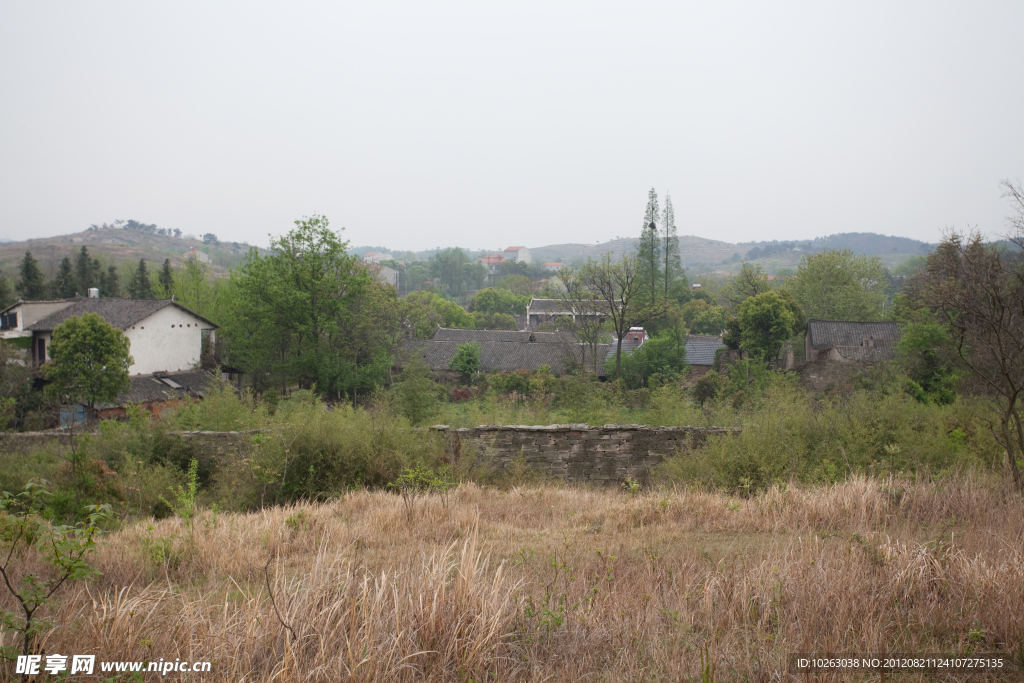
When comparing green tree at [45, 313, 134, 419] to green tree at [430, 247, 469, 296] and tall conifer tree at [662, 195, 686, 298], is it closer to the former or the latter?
tall conifer tree at [662, 195, 686, 298]

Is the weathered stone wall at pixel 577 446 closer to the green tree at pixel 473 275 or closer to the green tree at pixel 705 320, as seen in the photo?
the green tree at pixel 705 320

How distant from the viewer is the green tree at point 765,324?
3656 centimetres

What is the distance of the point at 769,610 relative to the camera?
338 centimetres

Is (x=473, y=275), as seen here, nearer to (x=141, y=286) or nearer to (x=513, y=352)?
(x=141, y=286)

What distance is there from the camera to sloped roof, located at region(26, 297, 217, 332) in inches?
1155

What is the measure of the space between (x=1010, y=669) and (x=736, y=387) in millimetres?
26536

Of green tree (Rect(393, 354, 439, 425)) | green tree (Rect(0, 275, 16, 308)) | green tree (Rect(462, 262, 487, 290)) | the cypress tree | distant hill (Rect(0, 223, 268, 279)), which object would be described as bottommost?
green tree (Rect(393, 354, 439, 425))

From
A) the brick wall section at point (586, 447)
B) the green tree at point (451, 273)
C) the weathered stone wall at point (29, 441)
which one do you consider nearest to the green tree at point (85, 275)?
the weathered stone wall at point (29, 441)

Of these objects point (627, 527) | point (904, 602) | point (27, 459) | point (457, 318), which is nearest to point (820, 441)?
point (627, 527)

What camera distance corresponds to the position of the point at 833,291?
4672 cm

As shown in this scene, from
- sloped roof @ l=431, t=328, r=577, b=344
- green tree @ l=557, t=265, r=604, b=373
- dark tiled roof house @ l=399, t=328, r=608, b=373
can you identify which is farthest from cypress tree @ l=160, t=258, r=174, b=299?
green tree @ l=557, t=265, r=604, b=373

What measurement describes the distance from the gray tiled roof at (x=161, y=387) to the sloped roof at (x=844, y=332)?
110 ft

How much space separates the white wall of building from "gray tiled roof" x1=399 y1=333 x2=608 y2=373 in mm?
12861

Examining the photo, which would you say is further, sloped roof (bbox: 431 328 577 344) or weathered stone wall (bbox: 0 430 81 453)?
sloped roof (bbox: 431 328 577 344)
